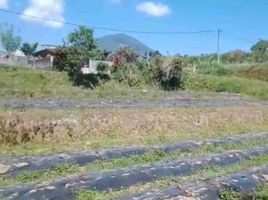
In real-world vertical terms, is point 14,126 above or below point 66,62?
below

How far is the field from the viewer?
9.66 meters

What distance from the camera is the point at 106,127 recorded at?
56.1 ft

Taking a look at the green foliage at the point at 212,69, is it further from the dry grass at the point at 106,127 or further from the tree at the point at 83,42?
the dry grass at the point at 106,127

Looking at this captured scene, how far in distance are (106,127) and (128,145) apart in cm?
239

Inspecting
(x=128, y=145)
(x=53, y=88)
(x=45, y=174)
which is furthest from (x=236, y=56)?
(x=45, y=174)

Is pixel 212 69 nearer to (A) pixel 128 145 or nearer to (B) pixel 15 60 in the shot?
(B) pixel 15 60

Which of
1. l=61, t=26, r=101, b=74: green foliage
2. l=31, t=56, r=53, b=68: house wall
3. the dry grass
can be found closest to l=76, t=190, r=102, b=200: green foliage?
the dry grass

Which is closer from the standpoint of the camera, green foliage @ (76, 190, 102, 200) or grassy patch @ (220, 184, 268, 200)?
green foliage @ (76, 190, 102, 200)

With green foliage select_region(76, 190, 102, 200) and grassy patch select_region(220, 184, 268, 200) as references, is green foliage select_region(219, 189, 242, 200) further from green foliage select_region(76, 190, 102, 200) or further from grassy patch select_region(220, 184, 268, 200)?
green foliage select_region(76, 190, 102, 200)

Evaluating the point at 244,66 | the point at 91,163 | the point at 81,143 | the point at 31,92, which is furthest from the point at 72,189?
the point at 244,66

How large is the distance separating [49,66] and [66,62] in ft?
28.9

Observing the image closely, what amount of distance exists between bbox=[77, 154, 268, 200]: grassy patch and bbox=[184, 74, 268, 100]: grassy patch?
1848 cm

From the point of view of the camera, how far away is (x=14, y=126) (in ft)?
49.5

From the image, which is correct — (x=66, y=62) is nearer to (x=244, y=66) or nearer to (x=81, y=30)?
(x=81, y=30)
